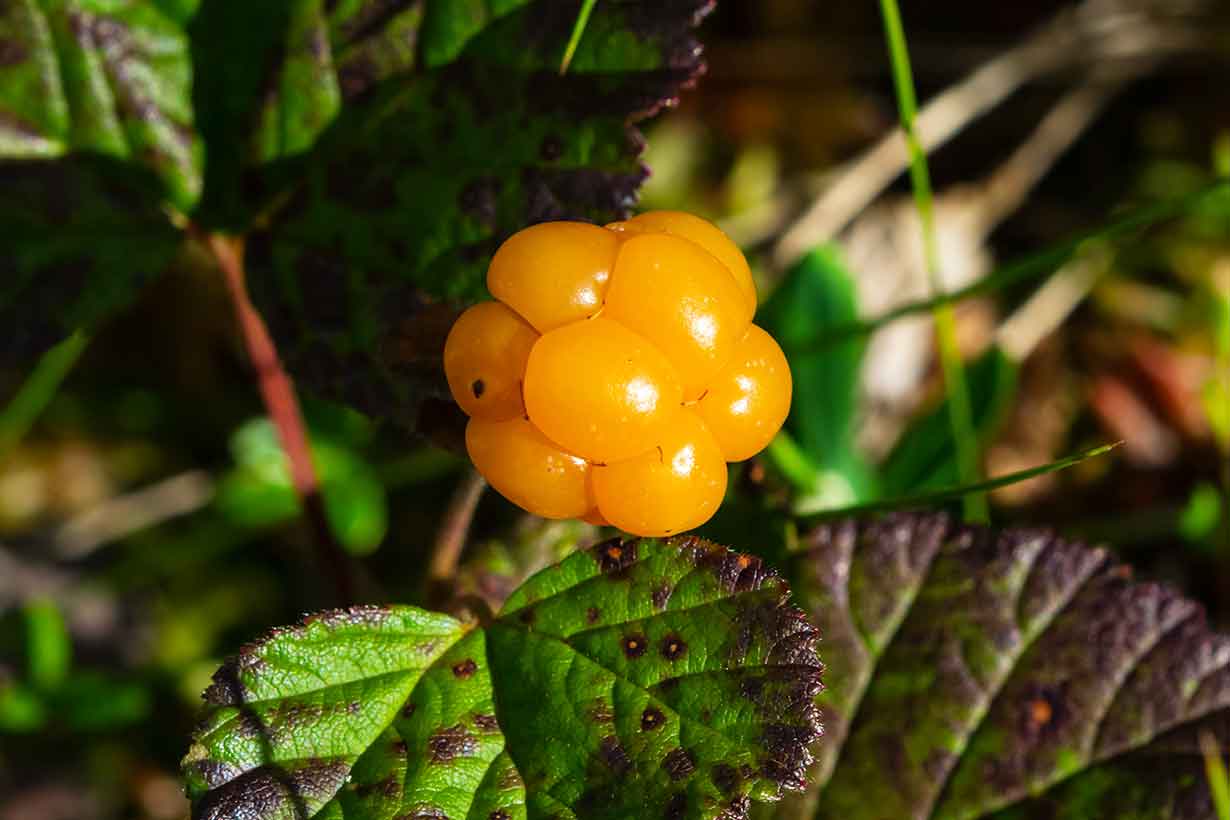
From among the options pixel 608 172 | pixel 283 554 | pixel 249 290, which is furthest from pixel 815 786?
pixel 283 554

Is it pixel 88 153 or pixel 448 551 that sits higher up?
pixel 88 153

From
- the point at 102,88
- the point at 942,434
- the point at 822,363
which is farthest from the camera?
the point at 822,363

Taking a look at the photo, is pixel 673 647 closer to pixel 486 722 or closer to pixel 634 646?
pixel 634 646

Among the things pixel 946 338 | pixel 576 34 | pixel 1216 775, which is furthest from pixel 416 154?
pixel 1216 775

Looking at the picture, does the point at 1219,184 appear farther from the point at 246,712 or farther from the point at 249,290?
the point at 246,712

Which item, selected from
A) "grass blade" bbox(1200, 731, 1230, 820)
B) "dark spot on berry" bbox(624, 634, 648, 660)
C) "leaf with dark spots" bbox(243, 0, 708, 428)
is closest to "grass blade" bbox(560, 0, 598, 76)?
"leaf with dark spots" bbox(243, 0, 708, 428)

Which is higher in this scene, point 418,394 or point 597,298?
point 597,298
